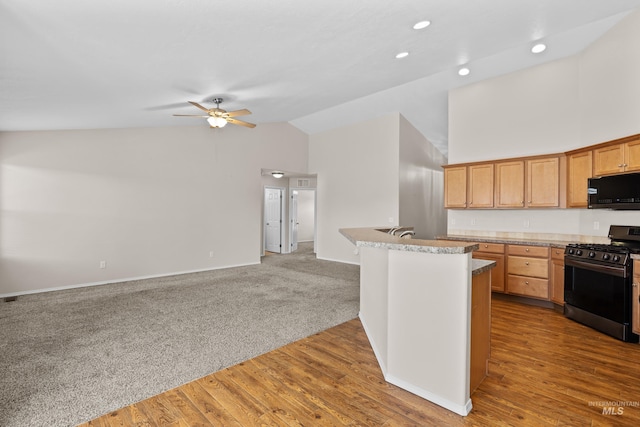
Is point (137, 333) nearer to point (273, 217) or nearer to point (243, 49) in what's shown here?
point (243, 49)

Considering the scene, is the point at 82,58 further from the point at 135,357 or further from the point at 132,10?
the point at 135,357

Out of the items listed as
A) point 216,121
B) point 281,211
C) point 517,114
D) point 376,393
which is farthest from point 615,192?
point 281,211

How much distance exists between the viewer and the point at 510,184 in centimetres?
472

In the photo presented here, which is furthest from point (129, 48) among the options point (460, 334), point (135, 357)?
point (460, 334)

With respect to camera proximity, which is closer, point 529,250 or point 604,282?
point 604,282

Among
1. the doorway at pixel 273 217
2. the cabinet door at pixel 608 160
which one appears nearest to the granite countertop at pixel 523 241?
the cabinet door at pixel 608 160

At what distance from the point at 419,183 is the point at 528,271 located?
383cm

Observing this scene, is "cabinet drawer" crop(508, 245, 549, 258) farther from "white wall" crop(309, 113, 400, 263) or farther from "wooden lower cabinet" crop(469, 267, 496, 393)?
"white wall" crop(309, 113, 400, 263)

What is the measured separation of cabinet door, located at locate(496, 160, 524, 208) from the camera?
15.2 ft

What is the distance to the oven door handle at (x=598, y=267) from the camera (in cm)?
309

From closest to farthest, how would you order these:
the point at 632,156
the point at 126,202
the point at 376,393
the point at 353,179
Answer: the point at 376,393
the point at 632,156
the point at 126,202
the point at 353,179

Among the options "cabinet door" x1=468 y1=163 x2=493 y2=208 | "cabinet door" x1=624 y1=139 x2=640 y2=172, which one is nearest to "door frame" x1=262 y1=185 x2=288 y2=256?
"cabinet door" x1=468 y1=163 x2=493 y2=208

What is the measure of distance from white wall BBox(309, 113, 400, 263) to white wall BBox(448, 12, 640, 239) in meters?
1.55
